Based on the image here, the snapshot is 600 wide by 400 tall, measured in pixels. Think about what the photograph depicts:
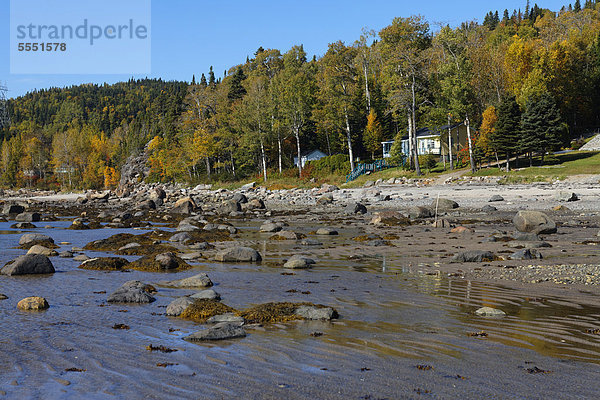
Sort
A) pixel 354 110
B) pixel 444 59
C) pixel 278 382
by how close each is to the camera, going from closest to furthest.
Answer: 1. pixel 278 382
2. pixel 444 59
3. pixel 354 110

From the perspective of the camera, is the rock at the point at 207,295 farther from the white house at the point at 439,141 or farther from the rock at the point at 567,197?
the white house at the point at 439,141

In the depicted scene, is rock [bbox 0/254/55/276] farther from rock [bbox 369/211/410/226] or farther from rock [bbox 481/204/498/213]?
rock [bbox 481/204/498/213]

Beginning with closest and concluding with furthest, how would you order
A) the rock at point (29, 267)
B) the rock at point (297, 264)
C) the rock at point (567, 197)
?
the rock at point (29, 267), the rock at point (297, 264), the rock at point (567, 197)

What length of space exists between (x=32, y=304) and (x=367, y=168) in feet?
178

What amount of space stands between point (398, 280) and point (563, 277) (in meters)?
3.38

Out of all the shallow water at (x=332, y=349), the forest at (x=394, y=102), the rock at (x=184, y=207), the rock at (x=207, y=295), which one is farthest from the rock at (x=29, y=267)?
the forest at (x=394, y=102)

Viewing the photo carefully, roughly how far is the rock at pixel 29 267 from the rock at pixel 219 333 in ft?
25.5

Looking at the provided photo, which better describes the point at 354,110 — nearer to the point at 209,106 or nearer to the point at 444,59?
the point at 444,59

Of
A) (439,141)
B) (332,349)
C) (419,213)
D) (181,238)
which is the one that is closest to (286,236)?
(181,238)

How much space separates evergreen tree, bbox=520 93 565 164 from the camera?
165 ft

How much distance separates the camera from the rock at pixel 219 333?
7.06 meters

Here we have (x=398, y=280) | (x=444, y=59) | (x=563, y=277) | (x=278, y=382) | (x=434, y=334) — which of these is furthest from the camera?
(x=444, y=59)

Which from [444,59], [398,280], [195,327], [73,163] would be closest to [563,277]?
[398,280]

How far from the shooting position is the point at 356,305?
29.4 ft
